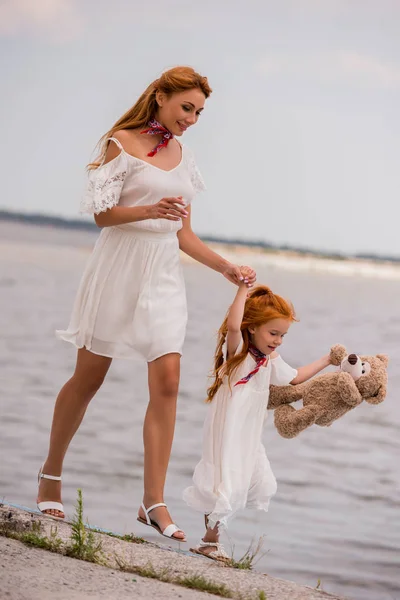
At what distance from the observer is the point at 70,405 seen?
416 centimetres

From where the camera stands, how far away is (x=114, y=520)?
6.35 m

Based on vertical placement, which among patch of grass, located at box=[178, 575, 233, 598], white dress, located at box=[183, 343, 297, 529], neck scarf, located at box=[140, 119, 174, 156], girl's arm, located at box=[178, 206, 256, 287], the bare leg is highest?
neck scarf, located at box=[140, 119, 174, 156]

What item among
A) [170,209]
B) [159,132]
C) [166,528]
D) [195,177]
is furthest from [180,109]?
[166,528]

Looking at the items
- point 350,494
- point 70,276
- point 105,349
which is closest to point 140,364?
point 350,494

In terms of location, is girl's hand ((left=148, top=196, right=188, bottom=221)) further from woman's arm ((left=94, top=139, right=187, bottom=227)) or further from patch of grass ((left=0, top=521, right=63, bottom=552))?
patch of grass ((left=0, top=521, right=63, bottom=552))

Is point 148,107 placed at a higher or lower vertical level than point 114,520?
higher

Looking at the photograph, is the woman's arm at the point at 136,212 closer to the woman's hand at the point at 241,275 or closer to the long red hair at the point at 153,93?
the long red hair at the point at 153,93

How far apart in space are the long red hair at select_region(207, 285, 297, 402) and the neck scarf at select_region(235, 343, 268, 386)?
0.02 m

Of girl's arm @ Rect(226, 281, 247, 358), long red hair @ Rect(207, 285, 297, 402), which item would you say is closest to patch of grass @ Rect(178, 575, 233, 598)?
long red hair @ Rect(207, 285, 297, 402)

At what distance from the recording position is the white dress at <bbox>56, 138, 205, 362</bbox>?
4.00 metres

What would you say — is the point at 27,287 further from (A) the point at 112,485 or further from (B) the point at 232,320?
(B) the point at 232,320

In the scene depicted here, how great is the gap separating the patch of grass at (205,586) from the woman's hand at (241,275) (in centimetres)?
95

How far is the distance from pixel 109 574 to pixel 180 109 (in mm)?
1511

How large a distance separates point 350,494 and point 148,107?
3.90 m
